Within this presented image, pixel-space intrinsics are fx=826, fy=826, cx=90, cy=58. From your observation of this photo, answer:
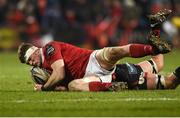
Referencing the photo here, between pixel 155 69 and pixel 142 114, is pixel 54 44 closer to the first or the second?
pixel 155 69

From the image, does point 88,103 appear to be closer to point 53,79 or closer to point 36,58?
point 53,79

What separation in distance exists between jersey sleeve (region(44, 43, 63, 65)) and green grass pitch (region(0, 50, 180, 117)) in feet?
1.60

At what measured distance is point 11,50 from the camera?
2639cm

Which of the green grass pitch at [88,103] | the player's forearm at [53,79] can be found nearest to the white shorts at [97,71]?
the green grass pitch at [88,103]

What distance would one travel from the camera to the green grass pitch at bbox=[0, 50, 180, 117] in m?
9.83

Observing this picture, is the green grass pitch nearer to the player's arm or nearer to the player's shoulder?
the player's arm

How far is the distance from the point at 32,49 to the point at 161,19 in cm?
194

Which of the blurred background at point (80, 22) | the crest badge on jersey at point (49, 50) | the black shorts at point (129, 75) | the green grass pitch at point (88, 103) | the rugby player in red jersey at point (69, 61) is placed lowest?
the green grass pitch at point (88, 103)

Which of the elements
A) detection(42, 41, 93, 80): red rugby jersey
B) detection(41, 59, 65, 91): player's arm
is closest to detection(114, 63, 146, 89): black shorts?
detection(42, 41, 93, 80): red rugby jersey

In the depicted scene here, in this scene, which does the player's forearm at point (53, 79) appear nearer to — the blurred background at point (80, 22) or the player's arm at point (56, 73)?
the player's arm at point (56, 73)

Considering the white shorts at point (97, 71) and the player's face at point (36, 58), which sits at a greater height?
the player's face at point (36, 58)

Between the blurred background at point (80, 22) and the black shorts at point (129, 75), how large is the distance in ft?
46.1

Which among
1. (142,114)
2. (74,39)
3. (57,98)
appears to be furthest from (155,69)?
(74,39)

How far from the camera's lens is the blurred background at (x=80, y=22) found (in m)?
26.3
